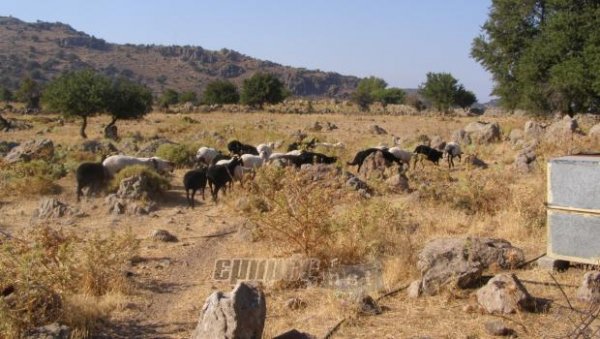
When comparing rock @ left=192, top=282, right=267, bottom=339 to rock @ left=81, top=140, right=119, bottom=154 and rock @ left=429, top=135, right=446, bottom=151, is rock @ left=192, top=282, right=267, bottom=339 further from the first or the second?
rock @ left=81, top=140, right=119, bottom=154

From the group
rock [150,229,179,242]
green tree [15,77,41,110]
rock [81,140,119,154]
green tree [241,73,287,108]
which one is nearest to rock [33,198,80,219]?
rock [150,229,179,242]

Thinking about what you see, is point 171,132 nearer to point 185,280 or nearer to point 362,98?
point 185,280

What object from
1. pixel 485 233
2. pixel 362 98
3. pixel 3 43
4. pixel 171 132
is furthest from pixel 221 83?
pixel 3 43

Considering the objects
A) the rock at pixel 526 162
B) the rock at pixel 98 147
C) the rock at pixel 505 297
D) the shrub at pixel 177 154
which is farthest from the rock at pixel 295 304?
the rock at pixel 98 147

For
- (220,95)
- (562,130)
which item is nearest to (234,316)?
(562,130)

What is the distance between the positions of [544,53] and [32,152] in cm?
1904

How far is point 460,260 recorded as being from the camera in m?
6.97

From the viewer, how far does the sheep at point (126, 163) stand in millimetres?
15297

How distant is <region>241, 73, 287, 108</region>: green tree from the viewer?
55.8m

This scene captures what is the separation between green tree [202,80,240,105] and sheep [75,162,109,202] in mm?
48322

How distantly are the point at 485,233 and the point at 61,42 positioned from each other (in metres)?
134

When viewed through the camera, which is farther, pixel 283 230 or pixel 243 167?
pixel 243 167

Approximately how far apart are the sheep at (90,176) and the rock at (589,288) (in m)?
10.8

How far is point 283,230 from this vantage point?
8.30 metres
